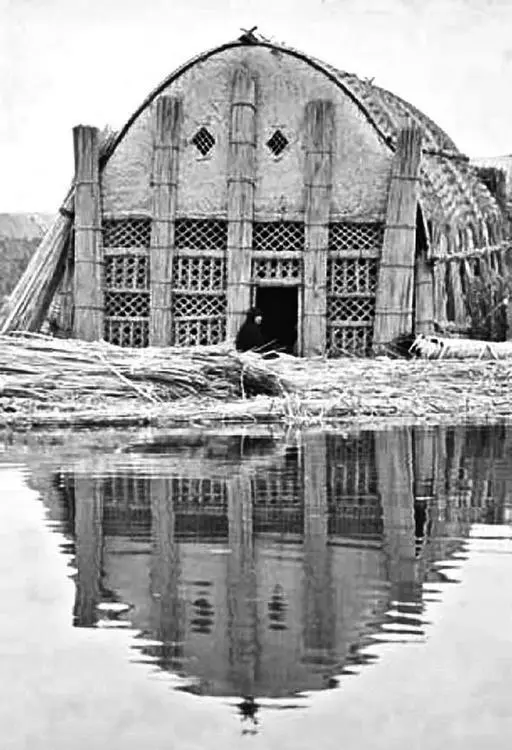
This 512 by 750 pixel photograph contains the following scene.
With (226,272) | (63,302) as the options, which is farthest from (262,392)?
(63,302)

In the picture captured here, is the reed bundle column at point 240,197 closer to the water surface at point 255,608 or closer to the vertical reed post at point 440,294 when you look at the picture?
the vertical reed post at point 440,294

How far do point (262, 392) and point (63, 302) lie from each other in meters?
7.03

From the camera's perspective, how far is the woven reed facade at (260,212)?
19734 mm

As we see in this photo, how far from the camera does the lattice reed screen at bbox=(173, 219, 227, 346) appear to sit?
20047 millimetres

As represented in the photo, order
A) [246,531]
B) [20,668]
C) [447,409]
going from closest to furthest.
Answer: [20,668]
[246,531]
[447,409]

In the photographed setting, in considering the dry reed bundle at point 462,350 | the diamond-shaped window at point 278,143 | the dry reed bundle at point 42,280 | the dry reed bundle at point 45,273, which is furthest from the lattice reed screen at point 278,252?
the dry reed bundle at point 42,280

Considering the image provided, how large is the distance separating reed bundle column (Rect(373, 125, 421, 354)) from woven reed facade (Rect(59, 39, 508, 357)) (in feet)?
0.06

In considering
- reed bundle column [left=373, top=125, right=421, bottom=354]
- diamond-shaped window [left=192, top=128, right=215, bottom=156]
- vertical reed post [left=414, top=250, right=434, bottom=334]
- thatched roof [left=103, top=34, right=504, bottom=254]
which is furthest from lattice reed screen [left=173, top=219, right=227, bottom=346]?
vertical reed post [left=414, top=250, right=434, bottom=334]

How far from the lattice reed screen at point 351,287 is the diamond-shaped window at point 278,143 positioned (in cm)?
123

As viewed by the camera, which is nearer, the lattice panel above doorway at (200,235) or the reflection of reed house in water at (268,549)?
the reflection of reed house in water at (268,549)

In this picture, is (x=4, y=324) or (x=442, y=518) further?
(x=4, y=324)

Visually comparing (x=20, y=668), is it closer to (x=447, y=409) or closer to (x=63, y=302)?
(x=447, y=409)

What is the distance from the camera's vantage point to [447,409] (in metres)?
13.8

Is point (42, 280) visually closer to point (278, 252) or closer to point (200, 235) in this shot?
point (200, 235)
